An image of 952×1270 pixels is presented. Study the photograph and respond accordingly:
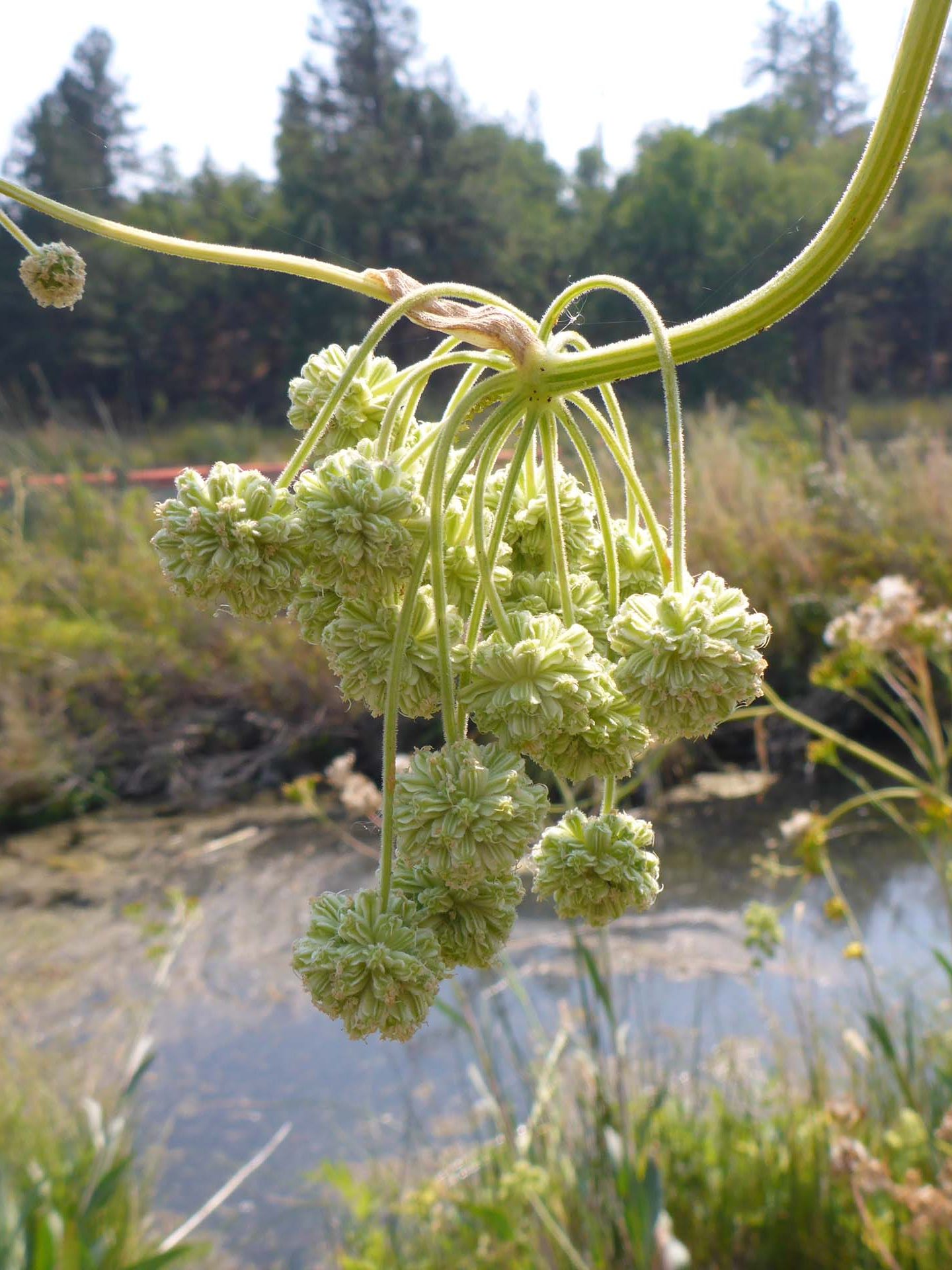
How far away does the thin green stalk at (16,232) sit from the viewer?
0.49m

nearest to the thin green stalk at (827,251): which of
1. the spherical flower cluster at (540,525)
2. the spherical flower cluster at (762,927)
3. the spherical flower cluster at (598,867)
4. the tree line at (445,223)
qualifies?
the spherical flower cluster at (540,525)

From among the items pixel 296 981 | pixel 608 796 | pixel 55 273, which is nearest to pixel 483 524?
pixel 608 796

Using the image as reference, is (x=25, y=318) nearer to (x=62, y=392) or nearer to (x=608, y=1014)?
(x=62, y=392)

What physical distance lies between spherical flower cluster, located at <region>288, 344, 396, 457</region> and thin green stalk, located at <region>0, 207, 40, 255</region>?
15 cm

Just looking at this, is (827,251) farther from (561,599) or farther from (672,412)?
(561,599)

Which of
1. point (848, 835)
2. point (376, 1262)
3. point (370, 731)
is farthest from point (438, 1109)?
point (370, 731)

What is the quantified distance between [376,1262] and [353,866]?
2576 mm

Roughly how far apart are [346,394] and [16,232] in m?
0.18

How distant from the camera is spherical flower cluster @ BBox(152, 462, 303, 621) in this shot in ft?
1.40

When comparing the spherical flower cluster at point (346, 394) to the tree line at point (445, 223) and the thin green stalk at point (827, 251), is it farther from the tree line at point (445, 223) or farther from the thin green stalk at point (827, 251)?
the tree line at point (445, 223)

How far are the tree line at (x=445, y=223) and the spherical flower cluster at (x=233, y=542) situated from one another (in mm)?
5239

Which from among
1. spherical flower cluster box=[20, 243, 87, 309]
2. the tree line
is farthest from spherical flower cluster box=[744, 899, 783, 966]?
the tree line

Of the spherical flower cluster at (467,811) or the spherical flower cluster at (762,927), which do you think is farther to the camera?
the spherical flower cluster at (762,927)

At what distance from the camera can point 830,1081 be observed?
2.46m
